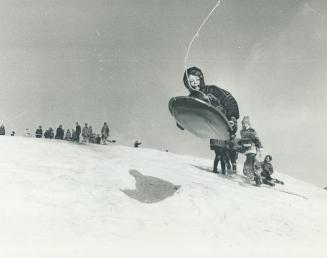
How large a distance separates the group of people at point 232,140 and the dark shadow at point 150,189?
2184 mm

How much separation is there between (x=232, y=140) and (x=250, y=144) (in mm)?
1016

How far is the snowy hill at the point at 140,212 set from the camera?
29.2 ft

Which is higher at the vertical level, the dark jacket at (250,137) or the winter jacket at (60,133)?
the winter jacket at (60,133)

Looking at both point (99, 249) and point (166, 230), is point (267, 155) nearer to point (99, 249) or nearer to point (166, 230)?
point (166, 230)

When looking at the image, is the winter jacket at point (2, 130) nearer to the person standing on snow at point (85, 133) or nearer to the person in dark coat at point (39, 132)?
the person in dark coat at point (39, 132)

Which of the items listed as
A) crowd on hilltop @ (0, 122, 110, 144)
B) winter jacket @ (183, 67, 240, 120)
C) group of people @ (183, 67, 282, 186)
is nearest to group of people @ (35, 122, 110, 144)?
crowd on hilltop @ (0, 122, 110, 144)

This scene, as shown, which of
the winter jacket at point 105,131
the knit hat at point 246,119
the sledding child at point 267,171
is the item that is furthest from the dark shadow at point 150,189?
the winter jacket at point 105,131

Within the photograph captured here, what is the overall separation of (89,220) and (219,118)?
144 inches

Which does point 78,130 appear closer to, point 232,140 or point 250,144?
point 232,140

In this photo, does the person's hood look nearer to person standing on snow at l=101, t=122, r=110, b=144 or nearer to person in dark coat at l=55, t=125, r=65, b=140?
person standing on snow at l=101, t=122, r=110, b=144

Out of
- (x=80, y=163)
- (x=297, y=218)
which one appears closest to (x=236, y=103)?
(x=297, y=218)

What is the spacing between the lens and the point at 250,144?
1564 cm

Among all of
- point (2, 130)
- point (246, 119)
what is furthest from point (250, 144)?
point (2, 130)

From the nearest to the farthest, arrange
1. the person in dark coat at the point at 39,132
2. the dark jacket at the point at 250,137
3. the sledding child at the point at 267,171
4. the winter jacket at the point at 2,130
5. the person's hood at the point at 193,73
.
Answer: the person's hood at the point at 193,73 → the dark jacket at the point at 250,137 → the sledding child at the point at 267,171 → the person in dark coat at the point at 39,132 → the winter jacket at the point at 2,130
